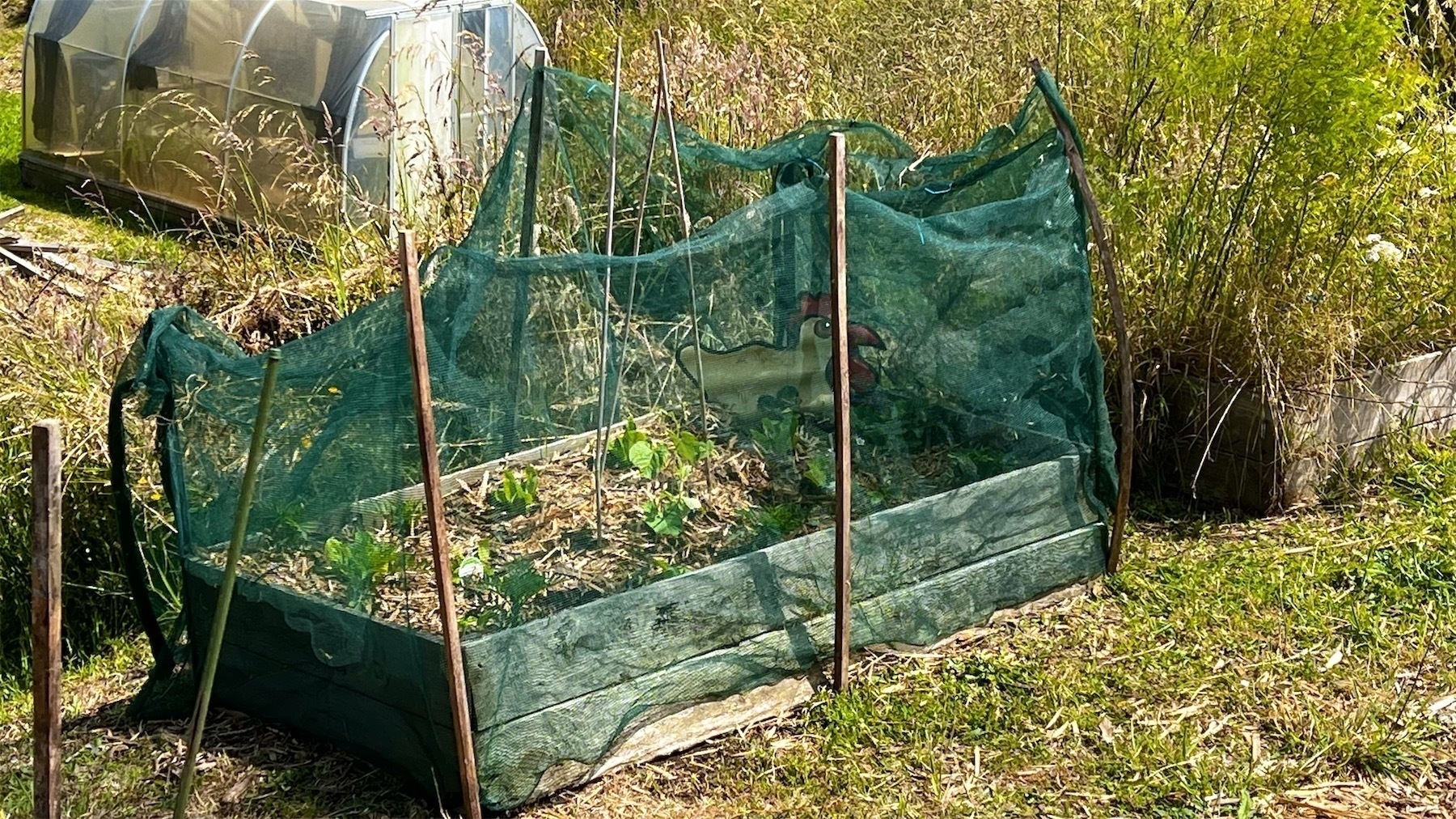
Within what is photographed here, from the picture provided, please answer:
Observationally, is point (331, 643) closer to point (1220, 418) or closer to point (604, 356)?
point (604, 356)

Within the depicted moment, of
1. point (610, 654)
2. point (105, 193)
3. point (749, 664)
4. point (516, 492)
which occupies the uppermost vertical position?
point (105, 193)

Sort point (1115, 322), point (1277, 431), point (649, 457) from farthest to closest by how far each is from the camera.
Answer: point (1277, 431), point (1115, 322), point (649, 457)

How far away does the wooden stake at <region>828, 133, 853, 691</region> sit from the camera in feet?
14.0

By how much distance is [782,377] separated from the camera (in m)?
4.69

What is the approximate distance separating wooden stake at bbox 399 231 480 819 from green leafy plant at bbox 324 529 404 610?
0.34 metres

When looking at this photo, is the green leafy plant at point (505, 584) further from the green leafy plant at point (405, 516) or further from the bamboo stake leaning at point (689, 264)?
the bamboo stake leaning at point (689, 264)

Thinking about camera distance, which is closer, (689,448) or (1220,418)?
(689,448)

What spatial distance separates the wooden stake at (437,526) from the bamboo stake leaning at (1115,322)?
2.27 meters

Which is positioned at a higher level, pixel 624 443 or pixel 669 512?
pixel 624 443

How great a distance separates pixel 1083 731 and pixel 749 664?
910 millimetres

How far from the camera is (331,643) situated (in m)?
3.78

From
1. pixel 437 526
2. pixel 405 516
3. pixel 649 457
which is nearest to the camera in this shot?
pixel 437 526

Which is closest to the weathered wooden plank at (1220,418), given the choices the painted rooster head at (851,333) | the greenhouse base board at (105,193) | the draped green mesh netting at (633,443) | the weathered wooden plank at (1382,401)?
the weathered wooden plank at (1382,401)

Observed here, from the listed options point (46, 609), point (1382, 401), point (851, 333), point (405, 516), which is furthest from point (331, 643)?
point (1382, 401)
